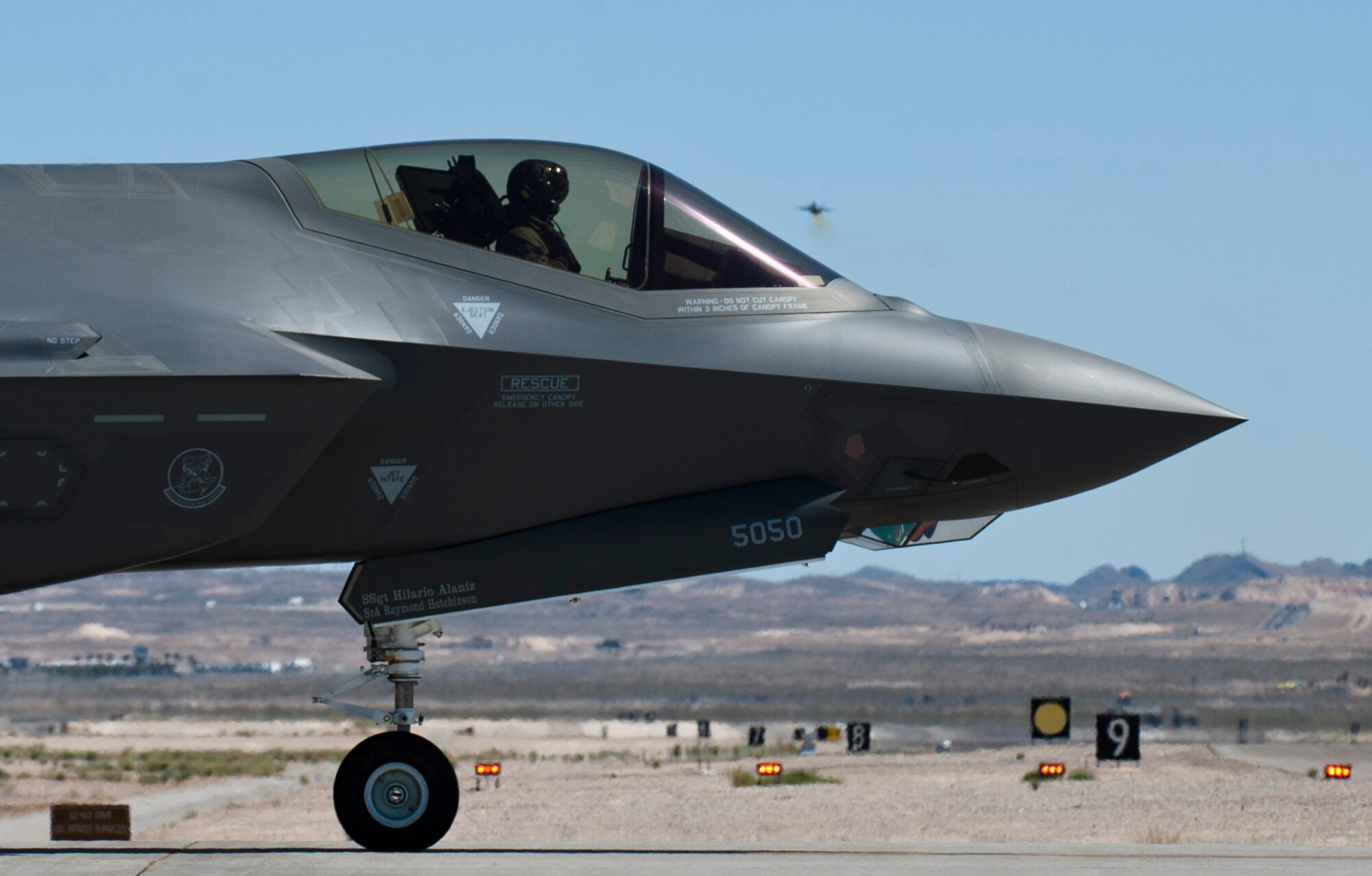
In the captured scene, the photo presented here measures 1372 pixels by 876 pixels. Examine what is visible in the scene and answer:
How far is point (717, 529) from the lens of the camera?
1149 cm

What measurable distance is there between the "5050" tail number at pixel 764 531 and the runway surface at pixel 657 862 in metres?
2.08

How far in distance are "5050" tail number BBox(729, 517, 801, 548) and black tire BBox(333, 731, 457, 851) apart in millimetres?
2497

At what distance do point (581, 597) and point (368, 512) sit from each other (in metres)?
1.51

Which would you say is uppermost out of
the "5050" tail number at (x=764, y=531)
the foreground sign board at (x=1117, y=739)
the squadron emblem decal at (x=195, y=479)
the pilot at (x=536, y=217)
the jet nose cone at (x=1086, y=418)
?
the pilot at (x=536, y=217)

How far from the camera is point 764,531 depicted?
11.5 meters

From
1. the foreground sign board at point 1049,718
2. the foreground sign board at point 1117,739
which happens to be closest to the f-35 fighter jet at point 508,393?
the foreground sign board at point 1049,718

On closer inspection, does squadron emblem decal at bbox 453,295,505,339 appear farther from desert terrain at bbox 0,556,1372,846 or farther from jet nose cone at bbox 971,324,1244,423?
desert terrain at bbox 0,556,1372,846

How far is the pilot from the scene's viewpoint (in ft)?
38.1

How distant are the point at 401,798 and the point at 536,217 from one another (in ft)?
13.2

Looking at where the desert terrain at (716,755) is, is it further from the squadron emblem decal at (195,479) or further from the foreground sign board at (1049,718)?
the squadron emblem decal at (195,479)

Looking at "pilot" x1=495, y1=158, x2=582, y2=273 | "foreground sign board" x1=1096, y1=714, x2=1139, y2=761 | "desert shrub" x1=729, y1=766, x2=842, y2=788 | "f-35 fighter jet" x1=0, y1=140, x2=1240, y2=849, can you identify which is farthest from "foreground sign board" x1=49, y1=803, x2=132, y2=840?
"foreground sign board" x1=1096, y1=714, x2=1139, y2=761

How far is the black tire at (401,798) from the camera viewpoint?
1161 cm

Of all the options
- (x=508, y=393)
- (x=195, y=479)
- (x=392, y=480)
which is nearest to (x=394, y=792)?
(x=392, y=480)

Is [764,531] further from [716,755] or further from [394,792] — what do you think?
[716,755]
